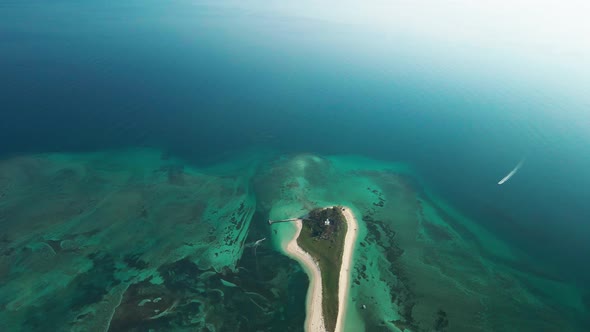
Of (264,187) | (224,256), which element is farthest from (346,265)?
(264,187)

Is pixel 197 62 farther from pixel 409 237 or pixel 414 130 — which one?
pixel 409 237

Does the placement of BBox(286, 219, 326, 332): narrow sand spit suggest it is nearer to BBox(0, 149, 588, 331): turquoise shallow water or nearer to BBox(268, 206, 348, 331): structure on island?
BBox(268, 206, 348, 331): structure on island

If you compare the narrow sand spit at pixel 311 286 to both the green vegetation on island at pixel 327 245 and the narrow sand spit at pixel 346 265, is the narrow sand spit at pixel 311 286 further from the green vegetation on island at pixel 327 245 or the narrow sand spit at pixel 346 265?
the narrow sand spit at pixel 346 265

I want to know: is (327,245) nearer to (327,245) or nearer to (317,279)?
(327,245)

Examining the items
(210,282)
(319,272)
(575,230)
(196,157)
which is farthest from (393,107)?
(210,282)

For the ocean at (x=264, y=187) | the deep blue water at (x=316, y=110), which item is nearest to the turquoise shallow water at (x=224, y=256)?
the ocean at (x=264, y=187)

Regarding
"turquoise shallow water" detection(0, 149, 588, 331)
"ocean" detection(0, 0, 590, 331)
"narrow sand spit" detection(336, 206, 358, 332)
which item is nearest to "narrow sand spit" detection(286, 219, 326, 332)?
"turquoise shallow water" detection(0, 149, 588, 331)

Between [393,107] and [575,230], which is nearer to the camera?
[575,230]
